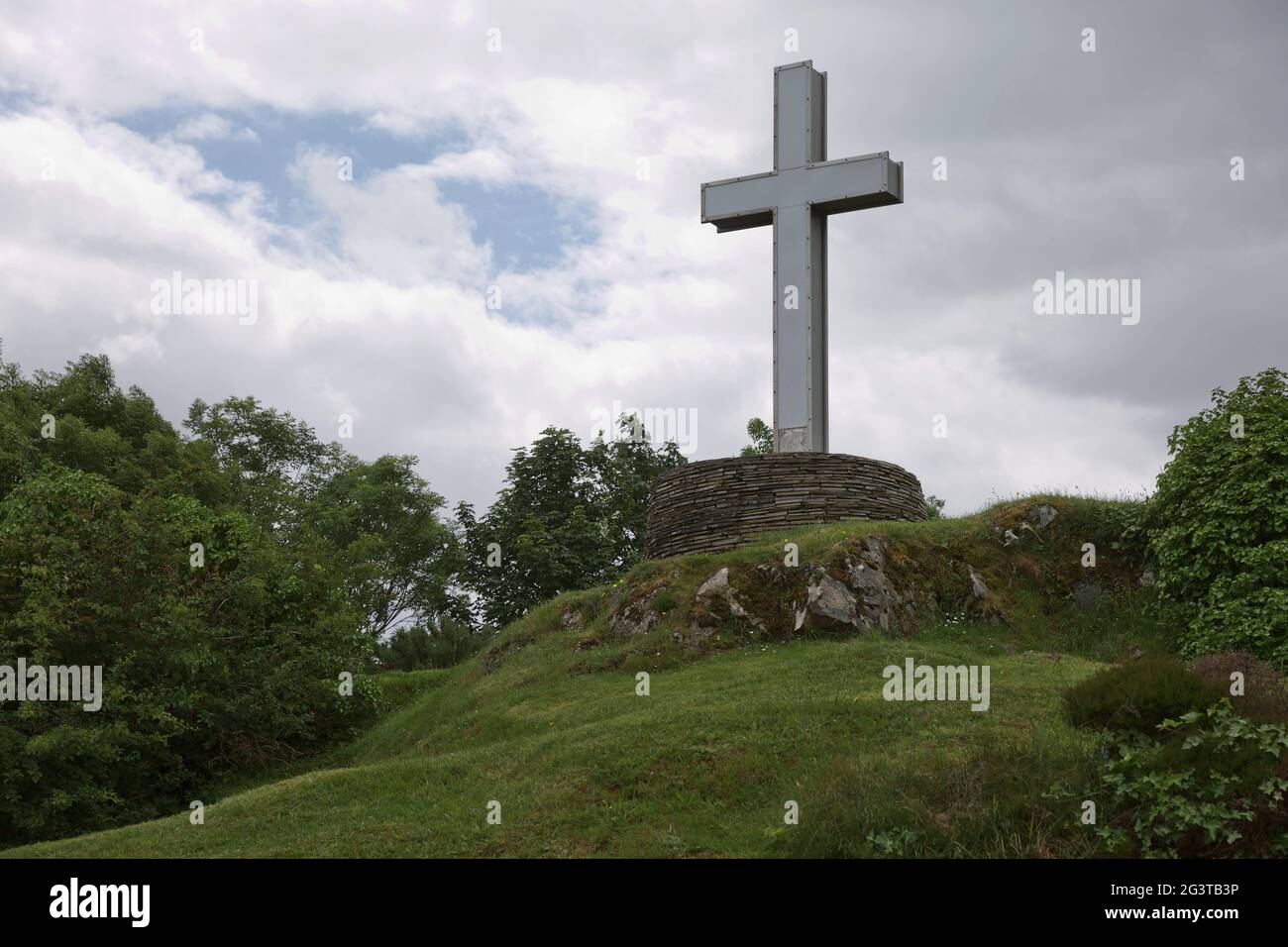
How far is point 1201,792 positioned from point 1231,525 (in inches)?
367

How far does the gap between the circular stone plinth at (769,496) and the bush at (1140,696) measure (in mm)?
9755

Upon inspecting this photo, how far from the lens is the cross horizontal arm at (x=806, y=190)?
22.2 m

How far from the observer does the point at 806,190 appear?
22750 millimetres

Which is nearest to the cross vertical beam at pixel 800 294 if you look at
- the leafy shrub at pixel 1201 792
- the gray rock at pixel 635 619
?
the gray rock at pixel 635 619

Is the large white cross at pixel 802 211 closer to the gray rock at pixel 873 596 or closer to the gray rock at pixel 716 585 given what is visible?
the gray rock at pixel 716 585

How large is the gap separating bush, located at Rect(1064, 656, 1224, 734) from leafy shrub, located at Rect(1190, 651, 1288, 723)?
26cm

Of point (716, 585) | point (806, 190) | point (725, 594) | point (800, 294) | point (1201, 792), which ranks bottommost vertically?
point (1201, 792)

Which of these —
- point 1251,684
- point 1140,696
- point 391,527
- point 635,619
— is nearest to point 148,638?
point 635,619

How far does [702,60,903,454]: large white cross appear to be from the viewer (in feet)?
73.4

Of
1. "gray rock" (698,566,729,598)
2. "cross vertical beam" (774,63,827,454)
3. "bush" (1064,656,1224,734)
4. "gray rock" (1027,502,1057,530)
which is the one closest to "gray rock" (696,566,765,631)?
"gray rock" (698,566,729,598)

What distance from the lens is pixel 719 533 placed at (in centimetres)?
2230

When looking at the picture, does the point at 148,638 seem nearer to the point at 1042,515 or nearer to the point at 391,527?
the point at 1042,515
